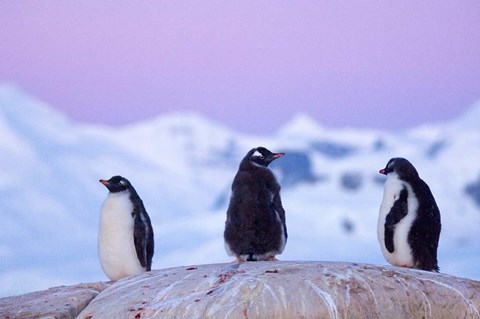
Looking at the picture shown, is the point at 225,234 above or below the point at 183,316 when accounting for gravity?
above

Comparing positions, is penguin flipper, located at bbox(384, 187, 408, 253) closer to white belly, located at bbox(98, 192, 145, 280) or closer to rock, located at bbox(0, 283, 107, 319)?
white belly, located at bbox(98, 192, 145, 280)

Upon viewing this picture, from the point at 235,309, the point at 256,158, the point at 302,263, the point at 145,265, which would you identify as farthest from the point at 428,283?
the point at 145,265

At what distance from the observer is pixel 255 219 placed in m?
4.56

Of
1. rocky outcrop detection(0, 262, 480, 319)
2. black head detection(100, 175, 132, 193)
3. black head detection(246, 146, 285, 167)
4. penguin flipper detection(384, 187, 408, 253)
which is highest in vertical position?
black head detection(246, 146, 285, 167)

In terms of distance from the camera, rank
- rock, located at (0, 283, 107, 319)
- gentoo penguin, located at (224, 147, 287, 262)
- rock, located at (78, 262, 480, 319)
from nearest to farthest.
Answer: rock, located at (78, 262, 480, 319)
rock, located at (0, 283, 107, 319)
gentoo penguin, located at (224, 147, 287, 262)

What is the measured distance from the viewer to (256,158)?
4.80 meters

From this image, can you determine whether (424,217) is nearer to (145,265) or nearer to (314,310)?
(314,310)

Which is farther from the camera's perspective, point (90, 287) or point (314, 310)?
point (90, 287)

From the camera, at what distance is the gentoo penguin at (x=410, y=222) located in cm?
473

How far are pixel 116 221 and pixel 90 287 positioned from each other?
0.44m

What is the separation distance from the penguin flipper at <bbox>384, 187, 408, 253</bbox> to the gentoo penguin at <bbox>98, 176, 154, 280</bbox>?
141 centimetres

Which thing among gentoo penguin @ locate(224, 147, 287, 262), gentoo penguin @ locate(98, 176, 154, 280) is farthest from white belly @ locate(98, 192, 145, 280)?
gentoo penguin @ locate(224, 147, 287, 262)

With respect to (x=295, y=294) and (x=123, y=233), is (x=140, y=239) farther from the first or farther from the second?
(x=295, y=294)

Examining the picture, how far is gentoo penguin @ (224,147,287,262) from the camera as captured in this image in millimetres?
4566
